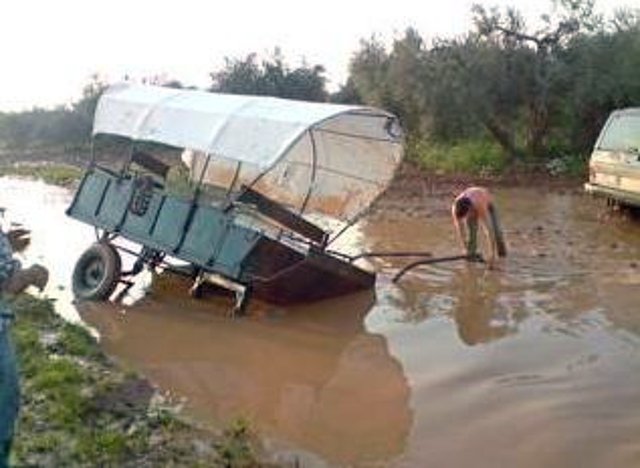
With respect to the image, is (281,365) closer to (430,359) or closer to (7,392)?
(430,359)

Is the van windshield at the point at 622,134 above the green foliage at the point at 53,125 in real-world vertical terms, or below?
above

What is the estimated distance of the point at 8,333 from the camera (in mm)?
4668

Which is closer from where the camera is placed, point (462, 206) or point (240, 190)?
point (240, 190)

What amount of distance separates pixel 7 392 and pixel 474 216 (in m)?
8.39

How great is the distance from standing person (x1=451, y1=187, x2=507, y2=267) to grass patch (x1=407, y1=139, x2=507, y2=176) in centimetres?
1182

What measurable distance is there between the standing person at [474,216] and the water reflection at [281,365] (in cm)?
161

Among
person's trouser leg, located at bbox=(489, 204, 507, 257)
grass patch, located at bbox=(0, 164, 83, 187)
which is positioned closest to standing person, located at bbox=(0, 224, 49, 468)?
person's trouser leg, located at bbox=(489, 204, 507, 257)

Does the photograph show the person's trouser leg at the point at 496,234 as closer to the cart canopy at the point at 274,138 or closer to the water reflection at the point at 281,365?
the cart canopy at the point at 274,138

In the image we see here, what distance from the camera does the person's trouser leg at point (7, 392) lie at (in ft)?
15.0

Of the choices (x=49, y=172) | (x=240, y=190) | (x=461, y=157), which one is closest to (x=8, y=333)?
(x=240, y=190)

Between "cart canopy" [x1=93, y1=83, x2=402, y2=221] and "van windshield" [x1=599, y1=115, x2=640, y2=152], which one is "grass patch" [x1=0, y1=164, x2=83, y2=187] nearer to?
"cart canopy" [x1=93, y1=83, x2=402, y2=221]

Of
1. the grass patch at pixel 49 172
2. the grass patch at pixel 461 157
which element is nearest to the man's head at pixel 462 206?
the grass patch at pixel 461 157

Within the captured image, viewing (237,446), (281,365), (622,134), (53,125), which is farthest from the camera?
(53,125)

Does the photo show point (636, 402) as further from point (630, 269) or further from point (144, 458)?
point (630, 269)
